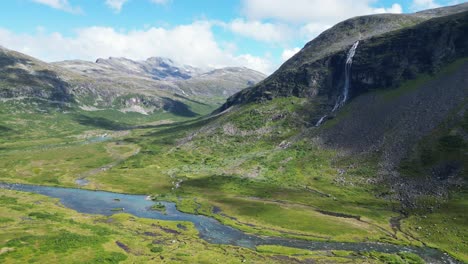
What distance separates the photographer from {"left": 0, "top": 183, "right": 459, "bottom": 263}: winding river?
89312 mm

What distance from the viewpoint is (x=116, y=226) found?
99.4 m

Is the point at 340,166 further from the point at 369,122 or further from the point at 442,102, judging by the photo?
the point at 442,102

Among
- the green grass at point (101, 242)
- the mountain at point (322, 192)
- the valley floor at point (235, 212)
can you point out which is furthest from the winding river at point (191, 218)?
the green grass at point (101, 242)

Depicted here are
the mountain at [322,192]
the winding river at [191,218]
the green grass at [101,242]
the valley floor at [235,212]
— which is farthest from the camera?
the winding river at [191,218]

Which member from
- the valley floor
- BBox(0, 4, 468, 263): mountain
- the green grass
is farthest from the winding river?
the green grass

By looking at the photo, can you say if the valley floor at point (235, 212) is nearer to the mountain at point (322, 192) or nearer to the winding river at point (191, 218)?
the mountain at point (322, 192)

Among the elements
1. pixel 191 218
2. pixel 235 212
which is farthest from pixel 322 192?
pixel 191 218

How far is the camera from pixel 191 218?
113 metres

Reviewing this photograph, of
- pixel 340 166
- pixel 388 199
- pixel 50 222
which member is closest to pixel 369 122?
pixel 340 166

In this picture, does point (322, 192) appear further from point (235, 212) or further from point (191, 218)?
point (191, 218)

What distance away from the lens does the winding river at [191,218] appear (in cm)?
8931

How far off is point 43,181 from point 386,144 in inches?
5924

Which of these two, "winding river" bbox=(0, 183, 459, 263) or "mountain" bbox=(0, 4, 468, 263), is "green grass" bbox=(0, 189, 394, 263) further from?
"winding river" bbox=(0, 183, 459, 263)

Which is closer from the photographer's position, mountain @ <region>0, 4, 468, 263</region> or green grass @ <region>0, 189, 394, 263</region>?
green grass @ <region>0, 189, 394, 263</region>
